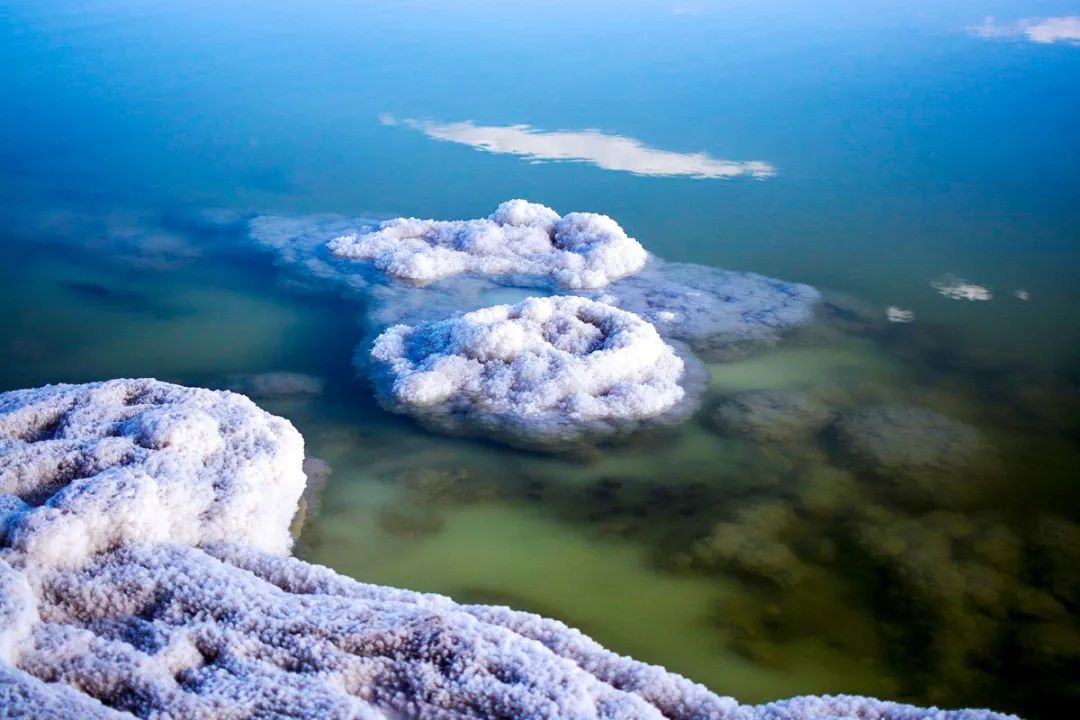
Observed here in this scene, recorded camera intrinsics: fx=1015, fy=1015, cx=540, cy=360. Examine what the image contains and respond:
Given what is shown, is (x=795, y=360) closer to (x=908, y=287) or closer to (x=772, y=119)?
(x=908, y=287)

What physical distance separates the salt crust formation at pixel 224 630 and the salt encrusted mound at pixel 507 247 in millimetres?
1715

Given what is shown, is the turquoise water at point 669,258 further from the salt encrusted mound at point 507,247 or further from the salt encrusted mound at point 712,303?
the salt encrusted mound at point 507,247

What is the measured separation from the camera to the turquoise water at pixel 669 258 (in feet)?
7.48

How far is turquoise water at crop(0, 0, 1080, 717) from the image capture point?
228 centimetres

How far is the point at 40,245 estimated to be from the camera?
175 inches

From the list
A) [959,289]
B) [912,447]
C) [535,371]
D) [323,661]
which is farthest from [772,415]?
[323,661]

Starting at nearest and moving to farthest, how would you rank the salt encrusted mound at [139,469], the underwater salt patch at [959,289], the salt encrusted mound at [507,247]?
the salt encrusted mound at [139,469] → the underwater salt patch at [959,289] → the salt encrusted mound at [507,247]

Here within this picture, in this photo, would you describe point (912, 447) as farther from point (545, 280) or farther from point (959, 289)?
point (545, 280)

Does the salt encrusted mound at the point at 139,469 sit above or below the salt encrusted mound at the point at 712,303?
above

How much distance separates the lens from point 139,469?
2318 mm

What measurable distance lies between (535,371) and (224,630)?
1450 mm

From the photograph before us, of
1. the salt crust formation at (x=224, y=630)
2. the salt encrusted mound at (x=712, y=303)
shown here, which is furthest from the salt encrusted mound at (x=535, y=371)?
the salt crust formation at (x=224, y=630)

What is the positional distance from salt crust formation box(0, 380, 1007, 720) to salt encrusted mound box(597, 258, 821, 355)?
166 centimetres

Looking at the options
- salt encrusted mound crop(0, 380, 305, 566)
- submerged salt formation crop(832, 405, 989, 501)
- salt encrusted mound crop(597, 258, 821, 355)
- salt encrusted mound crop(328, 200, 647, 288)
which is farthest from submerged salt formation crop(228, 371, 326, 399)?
submerged salt formation crop(832, 405, 989, 501)
